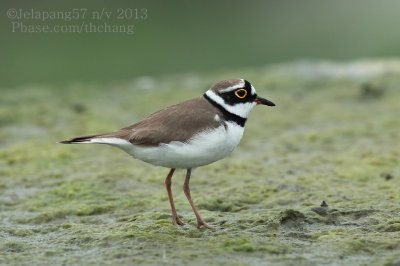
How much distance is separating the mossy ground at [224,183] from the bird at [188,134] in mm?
585

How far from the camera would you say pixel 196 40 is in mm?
21609

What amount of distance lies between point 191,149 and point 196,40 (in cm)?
1564

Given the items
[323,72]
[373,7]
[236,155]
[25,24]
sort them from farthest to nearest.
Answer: [373,7]
[25,24]
[323,72]
[236,155]

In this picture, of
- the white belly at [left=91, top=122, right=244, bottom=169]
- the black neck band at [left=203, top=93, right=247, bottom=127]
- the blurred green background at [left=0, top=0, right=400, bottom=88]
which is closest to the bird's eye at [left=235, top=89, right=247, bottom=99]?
the black neck band at [left=203, top=93, right=247, bottom=127]

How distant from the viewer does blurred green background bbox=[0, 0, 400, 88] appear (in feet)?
63.9

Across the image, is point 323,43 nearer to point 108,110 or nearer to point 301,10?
point 301,10

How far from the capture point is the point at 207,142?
6.21 m

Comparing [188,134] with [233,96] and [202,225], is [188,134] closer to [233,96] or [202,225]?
[233,96]

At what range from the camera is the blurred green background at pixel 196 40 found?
19484mm

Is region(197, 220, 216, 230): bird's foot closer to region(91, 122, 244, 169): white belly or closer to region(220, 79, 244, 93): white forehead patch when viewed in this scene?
region(91, 122, 244, 169): white belly

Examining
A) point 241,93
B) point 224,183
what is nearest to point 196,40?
point 224,183

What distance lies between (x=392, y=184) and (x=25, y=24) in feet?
52.1

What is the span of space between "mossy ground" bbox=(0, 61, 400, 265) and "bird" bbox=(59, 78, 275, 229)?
1.92 ft

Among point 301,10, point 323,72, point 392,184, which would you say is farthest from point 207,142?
point 301,10
